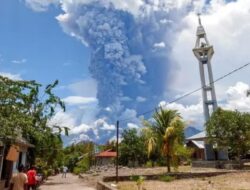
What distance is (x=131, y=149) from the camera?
45.6 m

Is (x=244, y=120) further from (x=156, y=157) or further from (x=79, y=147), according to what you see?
(x=79, y=147)

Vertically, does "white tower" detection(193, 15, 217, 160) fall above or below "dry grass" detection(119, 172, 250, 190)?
above

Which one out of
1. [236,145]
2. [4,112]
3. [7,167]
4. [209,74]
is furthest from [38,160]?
[209,74]

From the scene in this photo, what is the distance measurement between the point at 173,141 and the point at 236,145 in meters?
11.2

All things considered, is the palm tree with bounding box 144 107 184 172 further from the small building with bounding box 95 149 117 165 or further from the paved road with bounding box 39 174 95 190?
the small building with bounding box 95 149 117 165

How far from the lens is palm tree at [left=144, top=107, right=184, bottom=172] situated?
2503 centimetres

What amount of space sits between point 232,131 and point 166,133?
11.6 meters

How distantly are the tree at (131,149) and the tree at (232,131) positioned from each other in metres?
13.0

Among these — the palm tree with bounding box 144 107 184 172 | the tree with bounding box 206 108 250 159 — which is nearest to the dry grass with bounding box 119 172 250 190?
the palm tree with bounding box 144 107 184 172

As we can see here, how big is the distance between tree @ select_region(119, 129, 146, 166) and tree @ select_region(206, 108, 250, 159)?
13009 millimetres

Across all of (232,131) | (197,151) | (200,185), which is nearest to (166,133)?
(200,185)

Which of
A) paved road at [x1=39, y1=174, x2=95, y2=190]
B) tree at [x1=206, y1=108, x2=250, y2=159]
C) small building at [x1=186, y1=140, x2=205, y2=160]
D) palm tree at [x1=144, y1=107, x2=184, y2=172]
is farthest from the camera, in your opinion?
small building at [x1=186, y1=140, x2=205, y2=160]

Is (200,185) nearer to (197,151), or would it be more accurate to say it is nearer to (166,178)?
(166,178)

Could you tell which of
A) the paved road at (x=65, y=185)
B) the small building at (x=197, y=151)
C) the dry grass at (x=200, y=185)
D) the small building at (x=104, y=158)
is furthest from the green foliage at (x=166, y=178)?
the small building at (x=104, y=158)
